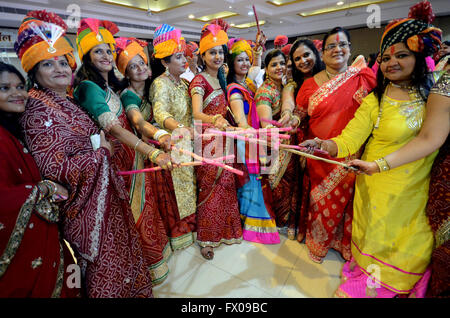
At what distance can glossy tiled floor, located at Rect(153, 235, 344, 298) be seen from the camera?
171cm

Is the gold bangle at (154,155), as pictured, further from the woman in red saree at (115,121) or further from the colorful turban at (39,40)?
the colorful turban at (39,40)

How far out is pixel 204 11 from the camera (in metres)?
7.57

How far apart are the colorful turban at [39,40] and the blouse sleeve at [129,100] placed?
0.51 metres

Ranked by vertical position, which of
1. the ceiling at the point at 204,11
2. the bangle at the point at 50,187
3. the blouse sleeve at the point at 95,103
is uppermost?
the ceiling at the point at 204,11

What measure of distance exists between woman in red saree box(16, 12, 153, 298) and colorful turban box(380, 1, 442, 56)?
186 centimetres

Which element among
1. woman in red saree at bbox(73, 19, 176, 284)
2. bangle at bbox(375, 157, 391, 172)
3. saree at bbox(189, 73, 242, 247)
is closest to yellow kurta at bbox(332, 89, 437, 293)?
bangle at bbox(375, 157, 391, 172)

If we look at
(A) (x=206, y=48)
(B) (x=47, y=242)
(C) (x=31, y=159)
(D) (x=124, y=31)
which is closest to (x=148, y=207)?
(B) (x=47, y=242)

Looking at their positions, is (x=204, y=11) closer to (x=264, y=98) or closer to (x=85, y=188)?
(x=264, y=98)

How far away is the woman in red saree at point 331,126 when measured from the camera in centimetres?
171

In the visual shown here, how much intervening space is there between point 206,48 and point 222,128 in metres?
0.81

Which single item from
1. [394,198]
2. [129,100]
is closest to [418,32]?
[394,198]

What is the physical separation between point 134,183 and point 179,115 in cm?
69

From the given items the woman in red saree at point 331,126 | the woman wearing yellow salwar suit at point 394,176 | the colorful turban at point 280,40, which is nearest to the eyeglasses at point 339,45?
the woman in red saree at point 331,126
